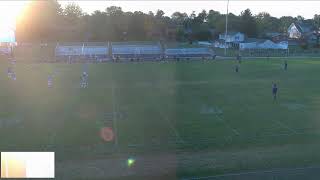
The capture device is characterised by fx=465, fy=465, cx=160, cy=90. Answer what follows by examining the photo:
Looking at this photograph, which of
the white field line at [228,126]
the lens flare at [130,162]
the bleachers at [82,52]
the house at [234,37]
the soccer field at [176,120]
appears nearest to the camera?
the lens flare at [130,162]

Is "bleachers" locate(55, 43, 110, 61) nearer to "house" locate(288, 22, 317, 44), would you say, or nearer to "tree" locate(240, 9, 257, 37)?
"tree" locate(240, 9, 257, 37)

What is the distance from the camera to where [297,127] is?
18797 millimetres

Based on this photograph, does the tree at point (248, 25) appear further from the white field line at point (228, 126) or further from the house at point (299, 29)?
the white field line at point (228, 126)

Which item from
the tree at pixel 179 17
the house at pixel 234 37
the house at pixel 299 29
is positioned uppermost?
the tree at pixel 179 17

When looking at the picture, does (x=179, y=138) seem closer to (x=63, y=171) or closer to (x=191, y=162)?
(x=191, y=162)

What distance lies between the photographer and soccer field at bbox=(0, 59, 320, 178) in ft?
49.3

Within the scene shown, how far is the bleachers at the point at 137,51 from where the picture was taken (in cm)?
5553

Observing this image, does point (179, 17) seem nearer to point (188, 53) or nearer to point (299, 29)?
point (299, 29)

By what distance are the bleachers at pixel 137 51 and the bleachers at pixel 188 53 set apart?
53.3 inches

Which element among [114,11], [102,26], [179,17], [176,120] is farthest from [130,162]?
[179,17]

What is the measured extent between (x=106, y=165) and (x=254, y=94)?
1499cm

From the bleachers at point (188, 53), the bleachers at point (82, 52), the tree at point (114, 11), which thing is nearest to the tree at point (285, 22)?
the tree at point (114, 11)

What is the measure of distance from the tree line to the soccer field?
4018 centimetres

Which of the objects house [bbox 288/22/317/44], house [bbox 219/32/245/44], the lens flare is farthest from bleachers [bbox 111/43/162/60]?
house [bbox 288/22/317/44]
